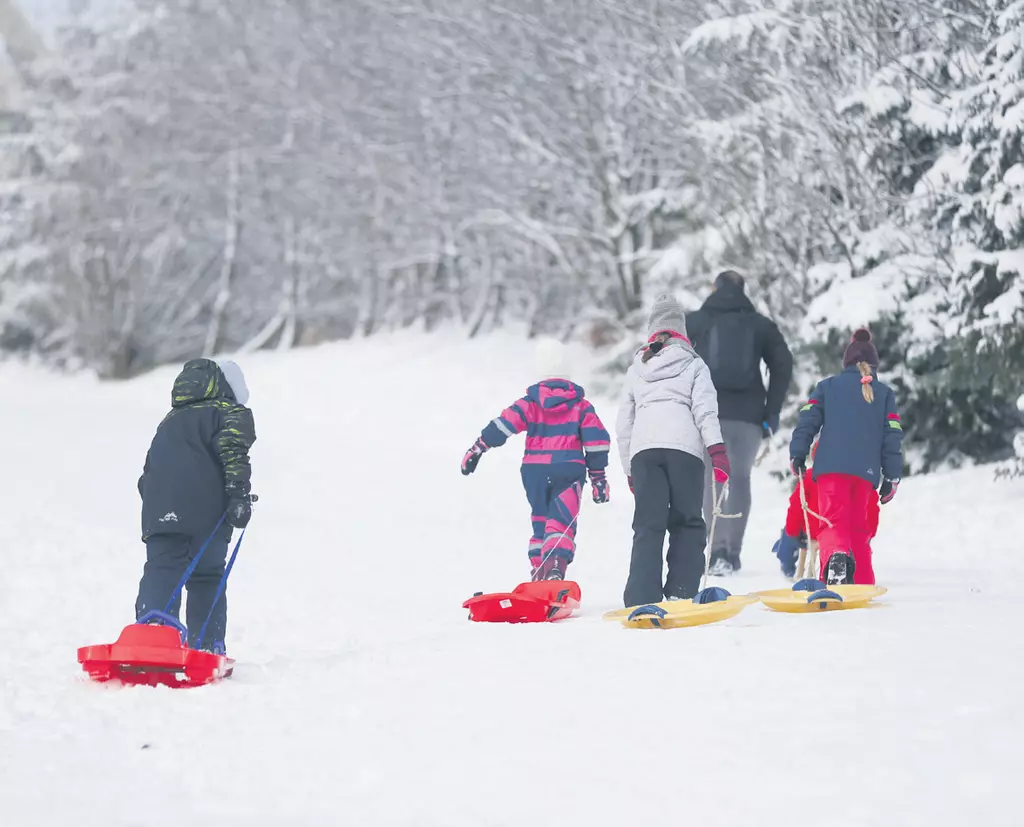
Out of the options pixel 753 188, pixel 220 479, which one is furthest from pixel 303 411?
pixel 220 479

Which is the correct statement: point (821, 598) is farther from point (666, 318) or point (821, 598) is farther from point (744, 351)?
point (744, 351)

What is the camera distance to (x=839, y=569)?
6.84m

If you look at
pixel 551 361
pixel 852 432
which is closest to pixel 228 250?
pixel 551 361

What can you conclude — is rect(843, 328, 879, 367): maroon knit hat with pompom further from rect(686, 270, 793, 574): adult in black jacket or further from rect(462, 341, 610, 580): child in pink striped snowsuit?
rect(462, 341, 610, 580): child in pink striped snowsuit

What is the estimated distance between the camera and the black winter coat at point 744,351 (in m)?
8.37

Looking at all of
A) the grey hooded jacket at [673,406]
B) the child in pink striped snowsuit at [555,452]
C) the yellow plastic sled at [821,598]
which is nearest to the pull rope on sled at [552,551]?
the child in pink striped snowsuit at [555,452]

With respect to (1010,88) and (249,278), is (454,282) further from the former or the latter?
(1010,88)

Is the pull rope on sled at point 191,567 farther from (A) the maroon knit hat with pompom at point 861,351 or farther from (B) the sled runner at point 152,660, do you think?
(A) the maroon knit hat with pompom at point 861,351

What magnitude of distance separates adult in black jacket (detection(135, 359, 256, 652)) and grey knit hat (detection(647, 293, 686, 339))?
213 cm

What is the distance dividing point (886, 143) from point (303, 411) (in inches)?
427

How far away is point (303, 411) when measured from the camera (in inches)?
824

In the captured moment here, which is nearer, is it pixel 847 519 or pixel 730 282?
pixel 847 519

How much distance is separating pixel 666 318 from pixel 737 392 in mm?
1792

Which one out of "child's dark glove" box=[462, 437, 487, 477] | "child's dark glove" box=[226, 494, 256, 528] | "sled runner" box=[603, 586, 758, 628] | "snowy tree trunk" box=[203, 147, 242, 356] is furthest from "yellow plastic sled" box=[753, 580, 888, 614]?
"snowy tree trunk" box=[203, 147, 242, 356]
